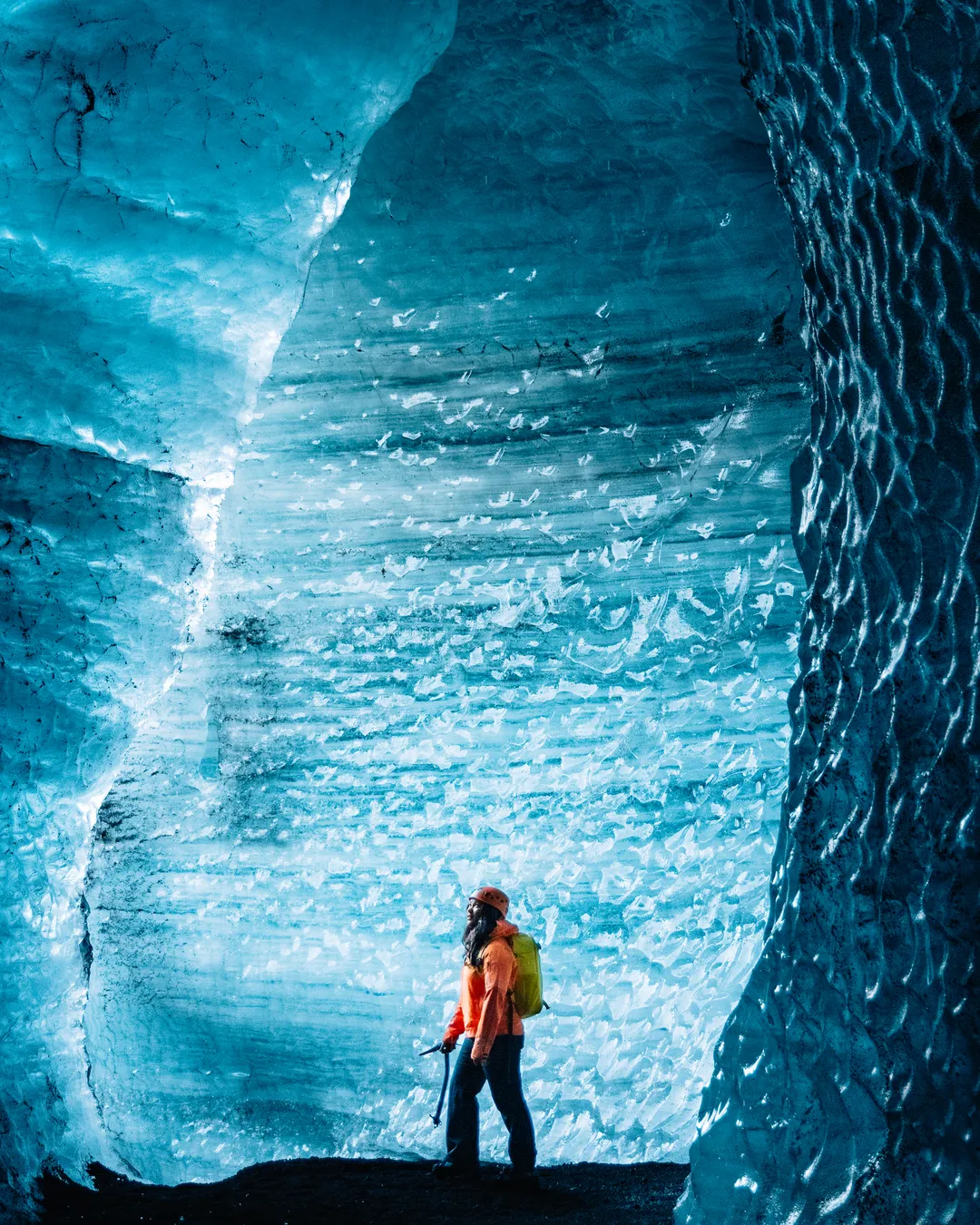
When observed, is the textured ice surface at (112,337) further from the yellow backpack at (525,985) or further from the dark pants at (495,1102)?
the yellow backpack at (525,985)

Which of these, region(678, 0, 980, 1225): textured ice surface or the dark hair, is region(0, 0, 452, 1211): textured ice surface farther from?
region(678, 0, 980, 1225): textured ice surface

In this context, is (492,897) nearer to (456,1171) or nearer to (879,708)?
(456,1171)

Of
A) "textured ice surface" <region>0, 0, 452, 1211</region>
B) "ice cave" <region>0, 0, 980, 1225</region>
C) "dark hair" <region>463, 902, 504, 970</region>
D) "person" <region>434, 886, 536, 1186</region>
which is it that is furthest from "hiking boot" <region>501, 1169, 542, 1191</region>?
"textured ice surface" <region>0, 0, 452, 1211</region>

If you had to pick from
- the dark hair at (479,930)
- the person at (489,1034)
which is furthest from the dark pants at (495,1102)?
the dark hair at (479,930)

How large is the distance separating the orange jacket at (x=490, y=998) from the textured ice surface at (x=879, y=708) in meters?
0.47

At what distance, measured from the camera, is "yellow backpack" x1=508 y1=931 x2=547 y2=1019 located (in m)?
2.21

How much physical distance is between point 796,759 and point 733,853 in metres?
0.82

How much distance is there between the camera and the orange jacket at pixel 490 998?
2.11m

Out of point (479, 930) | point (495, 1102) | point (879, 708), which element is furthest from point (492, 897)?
point (879, 708)

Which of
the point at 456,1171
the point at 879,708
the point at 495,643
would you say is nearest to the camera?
the point at 879,708

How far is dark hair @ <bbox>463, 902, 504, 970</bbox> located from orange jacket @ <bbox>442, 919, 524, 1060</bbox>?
0.04ft

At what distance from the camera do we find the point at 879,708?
1.68 m

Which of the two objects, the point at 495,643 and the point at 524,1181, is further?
the point at 495,643

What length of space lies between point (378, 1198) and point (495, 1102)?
1.08 feet
